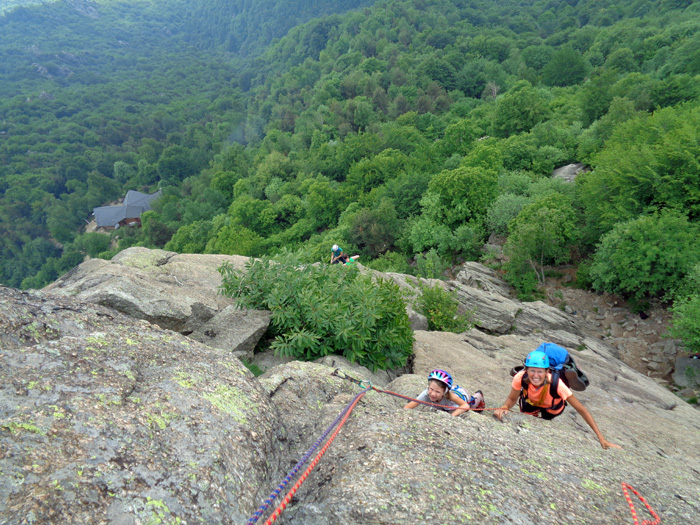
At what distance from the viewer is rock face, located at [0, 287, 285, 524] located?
3.13 metres

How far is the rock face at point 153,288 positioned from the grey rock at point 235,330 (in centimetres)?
47

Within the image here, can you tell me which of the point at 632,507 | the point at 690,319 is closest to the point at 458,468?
the point at 632,507

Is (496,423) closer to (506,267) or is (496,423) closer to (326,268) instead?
(326,268)

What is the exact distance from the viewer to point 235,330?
351 inches

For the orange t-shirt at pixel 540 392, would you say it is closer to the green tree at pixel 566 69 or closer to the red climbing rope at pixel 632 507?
the red climbing rope at pixel 632 507

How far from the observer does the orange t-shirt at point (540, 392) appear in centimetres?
630

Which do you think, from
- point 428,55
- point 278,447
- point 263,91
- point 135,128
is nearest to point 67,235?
point 135,128

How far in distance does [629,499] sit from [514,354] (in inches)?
387

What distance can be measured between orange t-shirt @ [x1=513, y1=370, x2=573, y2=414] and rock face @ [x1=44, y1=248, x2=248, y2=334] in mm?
7532

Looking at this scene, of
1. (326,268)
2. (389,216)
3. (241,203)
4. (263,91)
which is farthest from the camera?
(263,91)

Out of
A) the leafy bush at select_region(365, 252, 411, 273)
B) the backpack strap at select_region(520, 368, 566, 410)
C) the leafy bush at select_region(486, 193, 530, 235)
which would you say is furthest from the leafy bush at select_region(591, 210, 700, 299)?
the backpack strap at select_region(520, 368, 566, 410)

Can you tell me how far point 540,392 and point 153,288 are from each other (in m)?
9.21

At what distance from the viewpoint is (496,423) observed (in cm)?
622

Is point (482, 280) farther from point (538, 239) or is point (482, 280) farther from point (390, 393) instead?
point (390, 393)
